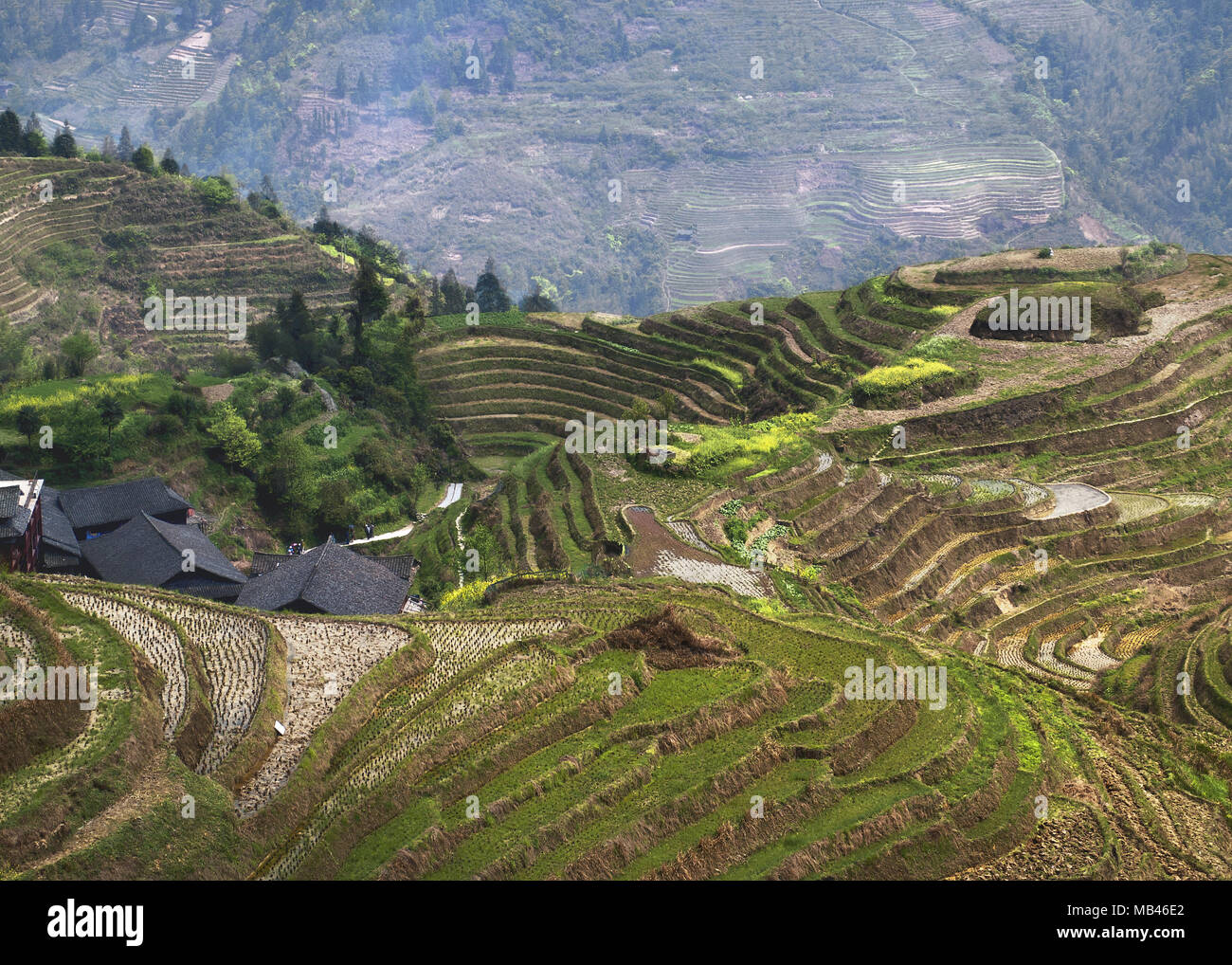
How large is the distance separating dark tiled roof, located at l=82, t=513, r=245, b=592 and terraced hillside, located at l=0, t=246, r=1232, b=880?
23.4 feet

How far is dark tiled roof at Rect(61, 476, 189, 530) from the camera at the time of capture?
3900cm

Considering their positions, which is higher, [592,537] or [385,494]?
[592,537]

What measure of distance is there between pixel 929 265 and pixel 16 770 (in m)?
51.8

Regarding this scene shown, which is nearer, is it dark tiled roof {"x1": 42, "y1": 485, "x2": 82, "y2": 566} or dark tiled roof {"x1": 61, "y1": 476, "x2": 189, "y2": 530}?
dark tiled roof {"x1": 42, "y1": 485, "x2": 82, "y2": 566}

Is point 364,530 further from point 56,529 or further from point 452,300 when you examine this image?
point 452,300

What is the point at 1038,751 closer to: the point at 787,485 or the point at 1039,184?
the point at 787,485

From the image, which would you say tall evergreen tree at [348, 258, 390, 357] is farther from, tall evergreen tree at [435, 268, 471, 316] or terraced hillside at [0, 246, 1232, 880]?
terraced hillside at [0, 246, 1232, 880]

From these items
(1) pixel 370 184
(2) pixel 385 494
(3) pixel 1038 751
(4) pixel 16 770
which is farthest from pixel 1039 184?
(4) pixel 16 770

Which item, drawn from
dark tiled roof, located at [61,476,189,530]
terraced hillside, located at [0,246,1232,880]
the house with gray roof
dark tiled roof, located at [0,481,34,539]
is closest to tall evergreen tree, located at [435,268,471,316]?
terraced hillside, located at [0,246,1232,880]

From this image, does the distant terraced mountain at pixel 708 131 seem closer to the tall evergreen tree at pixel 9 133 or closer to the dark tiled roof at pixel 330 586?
the tall evergreen tree at pixel 9 133

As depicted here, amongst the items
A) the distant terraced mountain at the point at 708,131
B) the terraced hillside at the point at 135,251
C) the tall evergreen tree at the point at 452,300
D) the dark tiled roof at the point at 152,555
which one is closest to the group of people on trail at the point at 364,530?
the dark tiled roof at the point at 152,555

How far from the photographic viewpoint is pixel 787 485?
3909cm

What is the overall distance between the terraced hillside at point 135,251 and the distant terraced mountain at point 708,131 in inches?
2397

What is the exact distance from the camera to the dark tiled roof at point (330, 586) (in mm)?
32625
